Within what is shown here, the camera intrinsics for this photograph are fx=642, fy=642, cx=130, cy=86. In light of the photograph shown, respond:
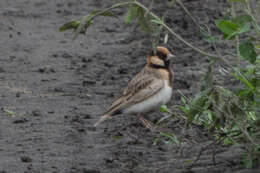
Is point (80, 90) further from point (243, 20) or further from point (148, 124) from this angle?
point (243, 20)

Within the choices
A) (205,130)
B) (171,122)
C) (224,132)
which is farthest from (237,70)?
(171,122)

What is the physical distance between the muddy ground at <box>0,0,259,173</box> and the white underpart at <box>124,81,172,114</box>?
0.21m

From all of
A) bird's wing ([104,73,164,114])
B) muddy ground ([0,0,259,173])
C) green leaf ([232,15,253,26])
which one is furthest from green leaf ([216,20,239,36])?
bird's wing ([104,73,164,114])

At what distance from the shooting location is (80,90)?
834 cm

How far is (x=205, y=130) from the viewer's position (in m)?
6.01

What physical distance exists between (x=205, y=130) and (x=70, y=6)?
8073mm

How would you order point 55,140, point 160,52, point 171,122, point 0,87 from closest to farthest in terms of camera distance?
1. point 55,140
2. point 171,122
3. point 160,52
4. point 0,87

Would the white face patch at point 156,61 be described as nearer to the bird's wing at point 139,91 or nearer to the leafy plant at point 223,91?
the bird's wing at point 139,91

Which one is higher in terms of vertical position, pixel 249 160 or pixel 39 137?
pixel 249 160

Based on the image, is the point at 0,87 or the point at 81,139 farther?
the point at 0,87

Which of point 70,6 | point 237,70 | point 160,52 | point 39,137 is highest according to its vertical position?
point 237,70

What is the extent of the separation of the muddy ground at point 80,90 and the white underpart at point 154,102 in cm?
21

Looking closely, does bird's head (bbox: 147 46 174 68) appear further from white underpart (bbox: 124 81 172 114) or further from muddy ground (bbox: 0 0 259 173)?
muddy ground (bbox: 0 0 259 173)

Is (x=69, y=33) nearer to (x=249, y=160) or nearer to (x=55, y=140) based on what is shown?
(x=55, y=140)
